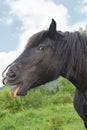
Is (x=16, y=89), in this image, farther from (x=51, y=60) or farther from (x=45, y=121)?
(x=45, y=121)


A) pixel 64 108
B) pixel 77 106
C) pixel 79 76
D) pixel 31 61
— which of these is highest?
pixel 31 61

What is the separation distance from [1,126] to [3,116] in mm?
3355

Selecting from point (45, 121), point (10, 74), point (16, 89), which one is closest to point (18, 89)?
point (16, 89)

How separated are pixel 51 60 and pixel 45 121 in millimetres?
10106

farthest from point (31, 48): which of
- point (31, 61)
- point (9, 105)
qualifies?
point (9, 105)

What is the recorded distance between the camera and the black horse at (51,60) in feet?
18.2

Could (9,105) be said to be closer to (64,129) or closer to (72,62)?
(64,129)

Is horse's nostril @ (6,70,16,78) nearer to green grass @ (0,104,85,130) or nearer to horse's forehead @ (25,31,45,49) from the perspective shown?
horse's forehead @ (25,31,45,49)

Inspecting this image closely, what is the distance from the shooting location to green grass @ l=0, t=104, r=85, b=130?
13012 millimetres

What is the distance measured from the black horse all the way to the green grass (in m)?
6.65

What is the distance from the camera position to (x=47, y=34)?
5785mm

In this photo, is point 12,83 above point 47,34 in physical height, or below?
below

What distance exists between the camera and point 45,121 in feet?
51.1

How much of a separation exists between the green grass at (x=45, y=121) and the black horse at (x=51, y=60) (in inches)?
262
